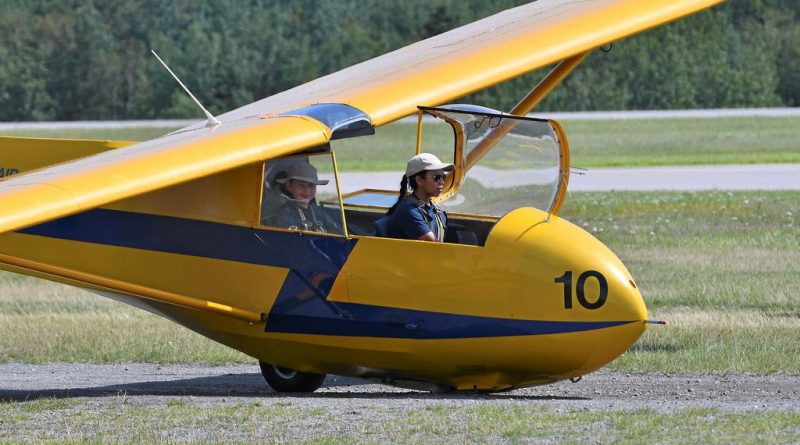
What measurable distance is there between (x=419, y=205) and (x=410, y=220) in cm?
25

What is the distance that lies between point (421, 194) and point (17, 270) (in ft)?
11.5

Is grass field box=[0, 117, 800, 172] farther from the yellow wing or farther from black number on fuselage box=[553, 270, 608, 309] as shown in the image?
black number on fuselage box=[553, 270, 608, 309]

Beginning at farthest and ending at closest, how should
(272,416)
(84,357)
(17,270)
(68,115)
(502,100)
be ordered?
(68,115)
(502,100)
(84,357)
(17,270)
(272,416)

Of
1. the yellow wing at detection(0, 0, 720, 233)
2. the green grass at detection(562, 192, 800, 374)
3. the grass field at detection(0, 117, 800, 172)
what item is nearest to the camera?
the yellow wing at detection(0, 0, 720, 233)

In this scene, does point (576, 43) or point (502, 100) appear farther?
point (502, 100)

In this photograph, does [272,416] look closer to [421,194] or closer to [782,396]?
[421,194]

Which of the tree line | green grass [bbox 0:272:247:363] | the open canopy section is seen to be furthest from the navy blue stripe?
Result: the tree line

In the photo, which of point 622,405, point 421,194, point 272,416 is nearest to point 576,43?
point 421,194

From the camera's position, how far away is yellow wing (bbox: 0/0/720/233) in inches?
333

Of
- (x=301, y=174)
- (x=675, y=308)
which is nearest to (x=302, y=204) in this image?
(x=301, y=174)

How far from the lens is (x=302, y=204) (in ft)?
34.8

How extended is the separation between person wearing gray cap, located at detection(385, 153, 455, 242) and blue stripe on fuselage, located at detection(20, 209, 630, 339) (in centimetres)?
42

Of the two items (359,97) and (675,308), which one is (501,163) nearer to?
(359,97)

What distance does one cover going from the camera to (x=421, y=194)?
34.7ft
